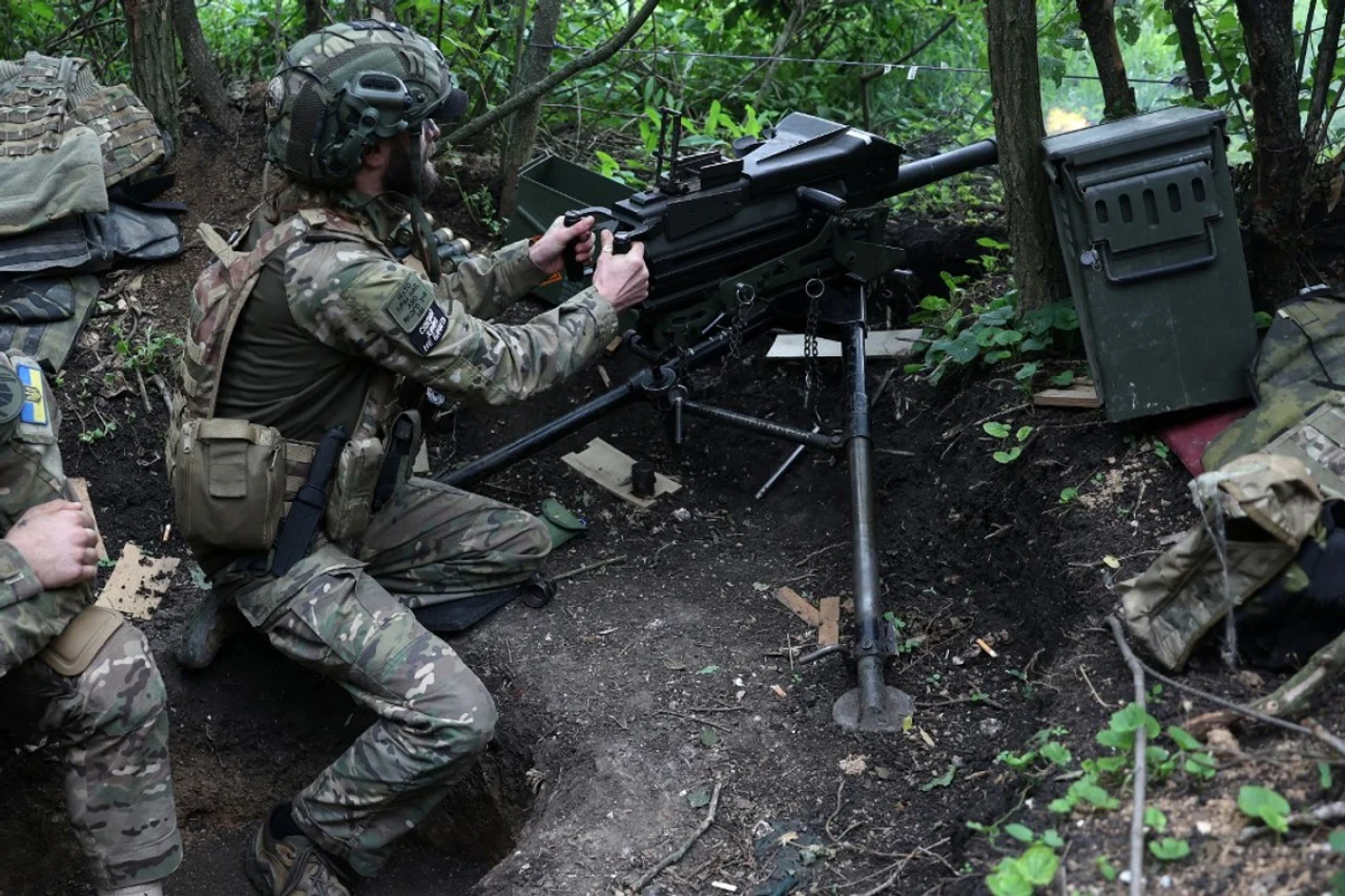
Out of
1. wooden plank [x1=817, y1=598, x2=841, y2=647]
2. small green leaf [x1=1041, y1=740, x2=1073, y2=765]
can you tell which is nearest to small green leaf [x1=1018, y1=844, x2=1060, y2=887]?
small green leaf [x1=1041, y1=740, x2=1073, y2=765]

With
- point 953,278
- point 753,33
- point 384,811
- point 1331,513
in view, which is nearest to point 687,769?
point 384,811

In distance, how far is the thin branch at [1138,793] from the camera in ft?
7.93

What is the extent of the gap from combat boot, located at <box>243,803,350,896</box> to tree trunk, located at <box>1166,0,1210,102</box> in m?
3.80

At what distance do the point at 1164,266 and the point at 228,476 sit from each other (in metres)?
2.81

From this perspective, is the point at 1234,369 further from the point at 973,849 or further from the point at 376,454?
the point at 376,454

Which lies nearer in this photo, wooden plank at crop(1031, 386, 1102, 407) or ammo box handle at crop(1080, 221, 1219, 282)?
ammo box handle at crop(1080, 221, 1219, 282)

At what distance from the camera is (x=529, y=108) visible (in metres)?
5.90

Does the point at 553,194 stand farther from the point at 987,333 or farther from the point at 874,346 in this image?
the point at 987,333

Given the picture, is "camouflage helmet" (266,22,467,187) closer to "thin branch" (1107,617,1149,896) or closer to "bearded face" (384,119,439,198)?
"bearded face" (384,119,439,198)

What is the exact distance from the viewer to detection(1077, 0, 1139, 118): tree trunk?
14.4 ft

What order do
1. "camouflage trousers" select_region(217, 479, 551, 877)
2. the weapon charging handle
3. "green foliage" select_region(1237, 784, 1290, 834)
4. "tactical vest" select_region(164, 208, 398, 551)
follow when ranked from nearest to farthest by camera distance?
"green foliage" select_region(1237, 784, 1290, 834) < "camouflage trousers" select_region(217, 479, 551, 877) < "tactical vest" select_region(164, 208, 398, 551) < the weapon charging handle

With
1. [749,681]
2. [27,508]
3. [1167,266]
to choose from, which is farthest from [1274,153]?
[27,508]

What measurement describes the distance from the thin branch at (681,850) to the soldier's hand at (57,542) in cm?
159

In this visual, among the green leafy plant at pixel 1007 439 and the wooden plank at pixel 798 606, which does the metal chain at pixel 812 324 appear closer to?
the green leafy plant at pixel 1007 439
